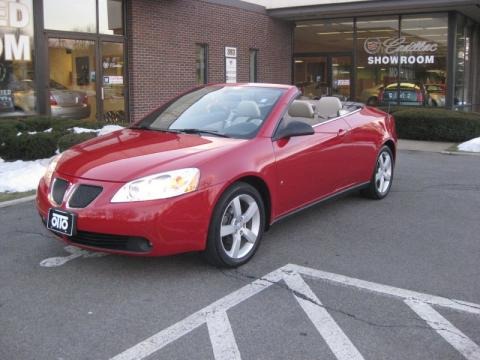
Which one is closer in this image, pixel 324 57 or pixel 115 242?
pixel 115 242

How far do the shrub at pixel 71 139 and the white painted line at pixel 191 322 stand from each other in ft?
16.9

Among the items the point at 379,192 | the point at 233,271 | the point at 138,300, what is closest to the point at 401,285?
the point at 233,271

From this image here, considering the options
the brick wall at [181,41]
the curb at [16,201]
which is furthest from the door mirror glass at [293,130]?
the brick wall at [181,41]

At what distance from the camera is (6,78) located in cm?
1223

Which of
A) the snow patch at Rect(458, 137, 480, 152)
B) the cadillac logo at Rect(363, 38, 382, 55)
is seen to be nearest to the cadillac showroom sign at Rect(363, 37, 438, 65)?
the cadillac logo at Rect(363, 38, 382, 55)

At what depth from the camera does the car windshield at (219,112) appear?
17.1 feet

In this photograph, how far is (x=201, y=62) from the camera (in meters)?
17.2

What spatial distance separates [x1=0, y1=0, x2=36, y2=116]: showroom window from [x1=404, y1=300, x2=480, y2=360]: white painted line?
1060cm

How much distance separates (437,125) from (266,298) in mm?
11191

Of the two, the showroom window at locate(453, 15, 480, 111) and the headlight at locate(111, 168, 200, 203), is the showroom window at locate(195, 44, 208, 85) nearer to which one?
the showroom window at locate(453, 15, 480, 111)

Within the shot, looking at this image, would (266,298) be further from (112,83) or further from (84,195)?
(112,83)

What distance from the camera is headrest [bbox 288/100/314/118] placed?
5852 millimetres

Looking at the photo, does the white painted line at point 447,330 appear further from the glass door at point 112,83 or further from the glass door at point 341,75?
the glass door at point 341,75

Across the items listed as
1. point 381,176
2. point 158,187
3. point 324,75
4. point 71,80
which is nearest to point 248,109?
point 158,187
